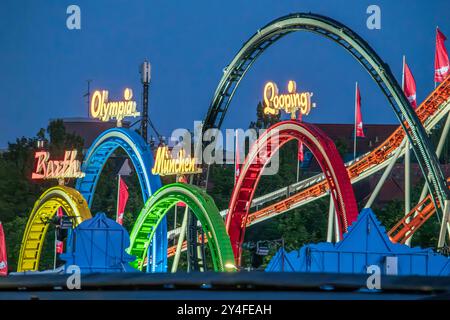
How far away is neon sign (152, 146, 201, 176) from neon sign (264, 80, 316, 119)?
2692 millimetres

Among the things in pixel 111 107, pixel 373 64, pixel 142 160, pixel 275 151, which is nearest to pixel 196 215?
pixel 275 151

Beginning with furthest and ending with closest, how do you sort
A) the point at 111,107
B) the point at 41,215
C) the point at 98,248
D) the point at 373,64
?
the point at 111,107, the point at 41,215, the point at 373,64, the point at 98,248

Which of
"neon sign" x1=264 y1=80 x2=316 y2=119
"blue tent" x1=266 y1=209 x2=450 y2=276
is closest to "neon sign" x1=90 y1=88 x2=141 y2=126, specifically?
"neon sign" x1=264 y1=80 x2=316 y2=119

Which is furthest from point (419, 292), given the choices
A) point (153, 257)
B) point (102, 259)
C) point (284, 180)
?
point (284, 180)

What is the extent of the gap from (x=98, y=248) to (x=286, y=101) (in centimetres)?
1025

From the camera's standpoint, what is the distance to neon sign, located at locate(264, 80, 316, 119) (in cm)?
3047

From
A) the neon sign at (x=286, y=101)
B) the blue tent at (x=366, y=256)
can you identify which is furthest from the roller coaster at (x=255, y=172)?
the blue tent at (x=366, y=256)

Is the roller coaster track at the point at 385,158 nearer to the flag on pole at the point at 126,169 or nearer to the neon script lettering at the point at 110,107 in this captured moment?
the neon script lettering at the point at 110,107

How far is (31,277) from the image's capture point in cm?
1266

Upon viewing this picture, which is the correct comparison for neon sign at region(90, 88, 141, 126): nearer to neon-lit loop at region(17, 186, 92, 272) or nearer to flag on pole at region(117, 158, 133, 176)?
neon-lit loop at region(17, 186, 92, 272)

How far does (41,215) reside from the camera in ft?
109

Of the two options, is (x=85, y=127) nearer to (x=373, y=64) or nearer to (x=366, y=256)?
(x=373, y=64)

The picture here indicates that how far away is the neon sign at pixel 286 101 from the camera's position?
3047 centimetres
